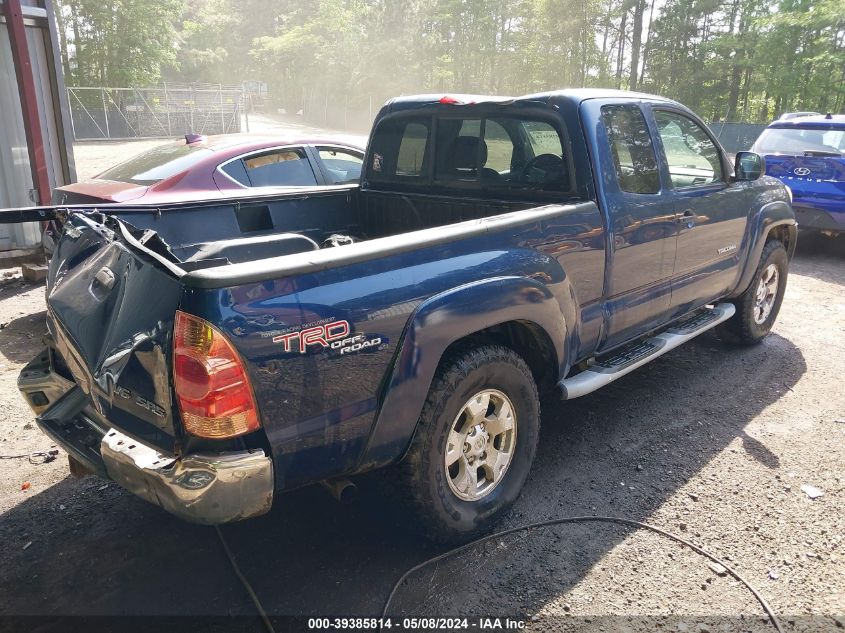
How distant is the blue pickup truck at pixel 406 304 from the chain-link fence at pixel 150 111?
26202 millimetres

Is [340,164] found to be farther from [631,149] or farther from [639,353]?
[639,353]

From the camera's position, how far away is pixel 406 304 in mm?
2549

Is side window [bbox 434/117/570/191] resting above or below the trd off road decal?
above

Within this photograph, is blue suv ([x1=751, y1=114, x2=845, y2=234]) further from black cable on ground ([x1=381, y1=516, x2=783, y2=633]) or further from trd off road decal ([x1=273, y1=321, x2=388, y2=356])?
trd off road decal ([x1=273, y1=321, x2=388, y2=356])

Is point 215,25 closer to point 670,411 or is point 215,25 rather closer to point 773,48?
point 773,48

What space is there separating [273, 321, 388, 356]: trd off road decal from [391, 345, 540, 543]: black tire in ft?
1.49

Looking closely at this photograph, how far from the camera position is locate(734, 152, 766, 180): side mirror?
15.8 ft

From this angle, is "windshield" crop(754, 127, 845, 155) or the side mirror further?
"windshield" crop(754, 127, 845, 155)

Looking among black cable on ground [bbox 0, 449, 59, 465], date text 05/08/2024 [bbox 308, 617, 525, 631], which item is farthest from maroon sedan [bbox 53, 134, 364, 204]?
date text 05/08/2024 [bbox 308, 617, 525, 631]

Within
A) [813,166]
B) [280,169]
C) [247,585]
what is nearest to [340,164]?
[280,169]

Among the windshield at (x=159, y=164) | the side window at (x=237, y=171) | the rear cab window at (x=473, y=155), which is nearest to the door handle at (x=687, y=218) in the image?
the rear cab window at (x=473, y=155)

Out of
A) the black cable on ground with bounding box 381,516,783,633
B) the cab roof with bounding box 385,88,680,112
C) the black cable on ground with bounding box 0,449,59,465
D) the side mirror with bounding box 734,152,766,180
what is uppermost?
the cab roof with bounding box 385,88,680,112

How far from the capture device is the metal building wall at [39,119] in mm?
7252

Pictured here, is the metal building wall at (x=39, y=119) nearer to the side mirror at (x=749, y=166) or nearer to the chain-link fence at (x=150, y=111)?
the side mirror at (x=749, y=166)
